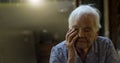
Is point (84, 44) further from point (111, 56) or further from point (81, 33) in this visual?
point (111, 56)

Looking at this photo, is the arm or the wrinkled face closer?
the wrinkled face

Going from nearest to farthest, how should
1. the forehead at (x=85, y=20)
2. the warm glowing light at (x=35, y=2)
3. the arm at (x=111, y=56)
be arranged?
the forehead at (x=85, y=20) < the arm at (x=111, y=56) < the warm glowing light at (x=35, y=2)

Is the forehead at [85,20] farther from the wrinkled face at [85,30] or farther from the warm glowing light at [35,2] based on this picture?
the warm glowing light at [35,2]

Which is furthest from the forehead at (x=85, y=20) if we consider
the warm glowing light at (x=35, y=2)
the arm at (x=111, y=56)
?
the warm glowing light at (x=35, y=2)

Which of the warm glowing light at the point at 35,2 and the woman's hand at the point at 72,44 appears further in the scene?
the warm glowing light at the point at 35,2

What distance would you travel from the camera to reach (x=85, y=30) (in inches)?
62.1

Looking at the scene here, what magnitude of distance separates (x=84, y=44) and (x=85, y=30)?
0.08m

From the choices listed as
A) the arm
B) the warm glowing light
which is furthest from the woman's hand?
the warm glowing light

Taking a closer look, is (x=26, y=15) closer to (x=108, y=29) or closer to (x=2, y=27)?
(x=2, y=27)

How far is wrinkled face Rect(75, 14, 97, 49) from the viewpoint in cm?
156

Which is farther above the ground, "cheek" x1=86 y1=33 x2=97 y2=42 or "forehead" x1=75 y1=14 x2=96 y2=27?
"forehead" x1=75 y1=14 x2=96 y2=27

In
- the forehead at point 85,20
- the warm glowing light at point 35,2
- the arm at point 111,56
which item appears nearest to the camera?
the forehead at point 85,20

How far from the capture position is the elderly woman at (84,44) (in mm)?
1568

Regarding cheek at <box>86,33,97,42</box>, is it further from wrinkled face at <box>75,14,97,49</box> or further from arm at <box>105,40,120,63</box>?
arm at <box>105,40,120,63</box>
